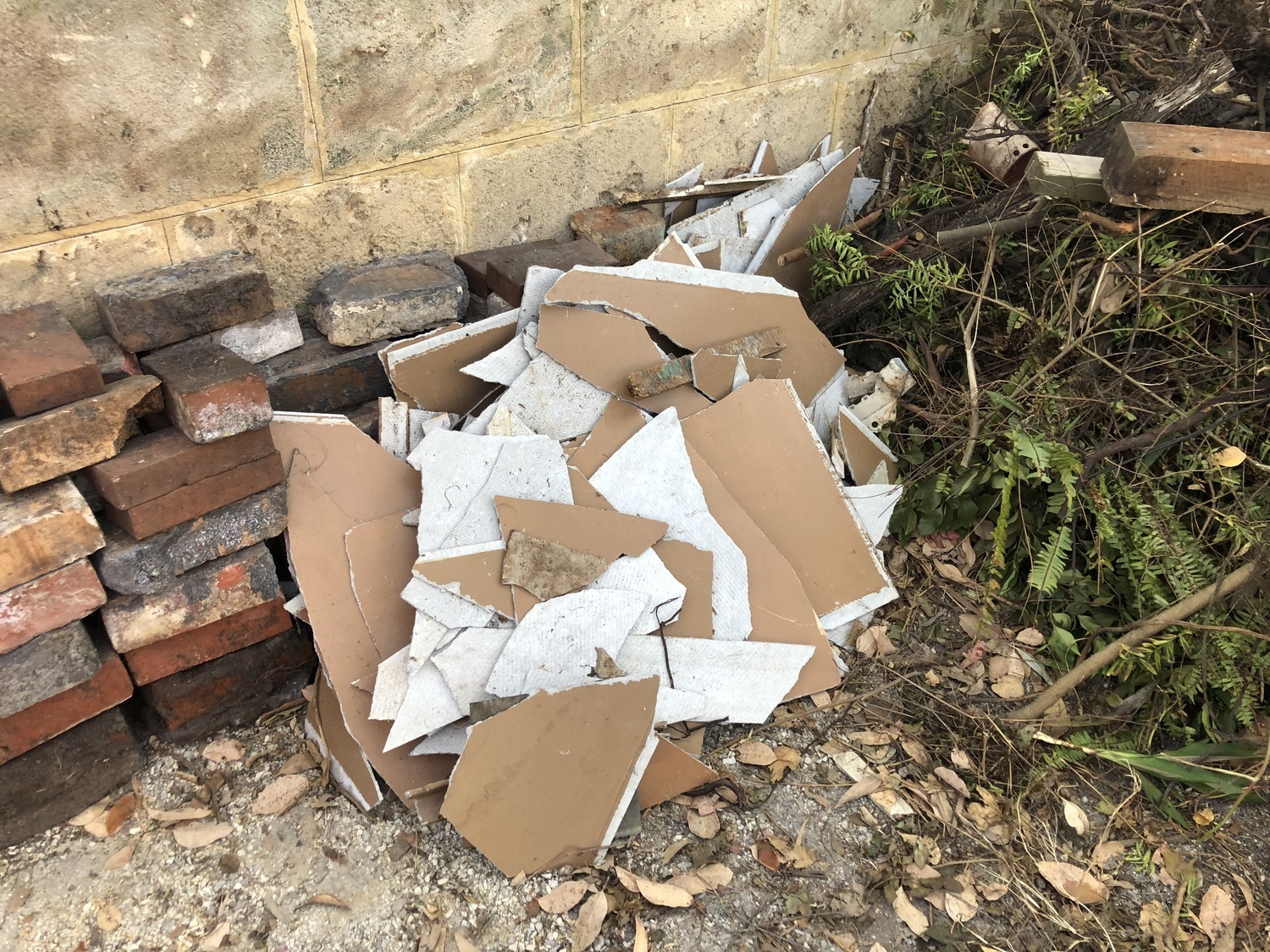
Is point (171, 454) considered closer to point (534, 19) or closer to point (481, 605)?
point (481, 605)

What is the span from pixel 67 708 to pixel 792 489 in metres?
2.29

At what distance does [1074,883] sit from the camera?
2369 millimetres

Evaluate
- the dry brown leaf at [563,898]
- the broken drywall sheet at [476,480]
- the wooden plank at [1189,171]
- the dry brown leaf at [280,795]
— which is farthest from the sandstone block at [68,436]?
the wooden plank at [1189,171]

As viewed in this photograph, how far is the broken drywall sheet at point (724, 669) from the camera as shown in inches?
101

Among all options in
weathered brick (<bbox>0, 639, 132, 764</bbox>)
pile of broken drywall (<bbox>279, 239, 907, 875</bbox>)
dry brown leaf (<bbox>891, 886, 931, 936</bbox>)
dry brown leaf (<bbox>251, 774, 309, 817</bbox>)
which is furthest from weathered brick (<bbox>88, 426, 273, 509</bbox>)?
dry brown leaf (<bbox>891, 886, 931, 936</bbox>)

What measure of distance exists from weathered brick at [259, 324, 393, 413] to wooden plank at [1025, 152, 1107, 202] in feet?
7.79

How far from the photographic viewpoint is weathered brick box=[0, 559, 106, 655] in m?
2.13

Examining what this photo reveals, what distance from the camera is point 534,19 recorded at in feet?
10.3

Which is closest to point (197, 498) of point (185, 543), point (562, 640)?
Answer: point (185, 543)

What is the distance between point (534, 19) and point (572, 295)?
103cm

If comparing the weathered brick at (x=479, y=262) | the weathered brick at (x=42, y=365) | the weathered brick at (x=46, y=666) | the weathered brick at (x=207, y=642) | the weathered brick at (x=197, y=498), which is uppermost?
the weathered brick at (x=42, y=365)

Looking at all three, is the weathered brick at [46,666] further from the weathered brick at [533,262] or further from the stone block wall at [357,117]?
the weathered brick at [533,262]

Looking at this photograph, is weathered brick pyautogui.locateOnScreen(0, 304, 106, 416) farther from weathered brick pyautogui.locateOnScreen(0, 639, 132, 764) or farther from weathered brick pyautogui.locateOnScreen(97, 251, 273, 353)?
weathered brick pyautogui.locateOnScreen(0, 639, 132, 764)

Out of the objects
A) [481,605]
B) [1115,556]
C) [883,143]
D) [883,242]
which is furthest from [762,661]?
[883,143]
